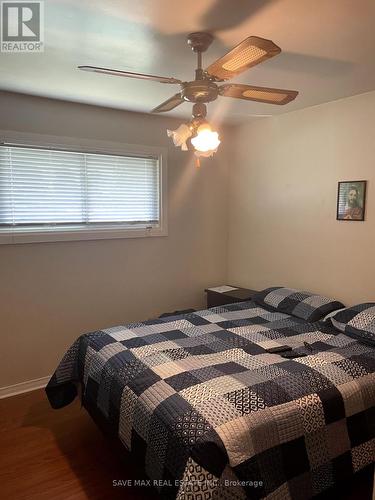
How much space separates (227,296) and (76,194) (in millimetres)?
1721

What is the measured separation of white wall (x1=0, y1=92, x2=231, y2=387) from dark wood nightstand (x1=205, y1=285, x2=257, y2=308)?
9.3 inches

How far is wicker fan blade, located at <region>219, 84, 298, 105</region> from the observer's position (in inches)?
67.4

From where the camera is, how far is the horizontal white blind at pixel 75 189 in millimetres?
2775

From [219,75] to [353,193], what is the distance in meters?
1.74

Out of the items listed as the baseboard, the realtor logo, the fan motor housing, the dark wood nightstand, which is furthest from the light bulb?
the baseboard

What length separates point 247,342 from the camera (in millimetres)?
2277

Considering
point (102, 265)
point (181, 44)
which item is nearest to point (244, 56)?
point (181, 44)

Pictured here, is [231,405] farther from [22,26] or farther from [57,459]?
[22,26]

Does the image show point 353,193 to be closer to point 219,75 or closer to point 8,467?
point 219,75

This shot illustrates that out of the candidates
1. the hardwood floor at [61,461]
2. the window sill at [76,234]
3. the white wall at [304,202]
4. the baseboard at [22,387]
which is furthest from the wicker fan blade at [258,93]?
the baseboard at [22,387]

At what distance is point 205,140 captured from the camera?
5.91 ft

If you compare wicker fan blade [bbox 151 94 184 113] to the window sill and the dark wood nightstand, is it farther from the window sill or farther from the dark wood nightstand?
Answer: the dark wood nightstand

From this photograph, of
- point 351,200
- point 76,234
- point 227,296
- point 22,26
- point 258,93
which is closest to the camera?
point 22,26

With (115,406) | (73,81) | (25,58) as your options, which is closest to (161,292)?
(115,406)
